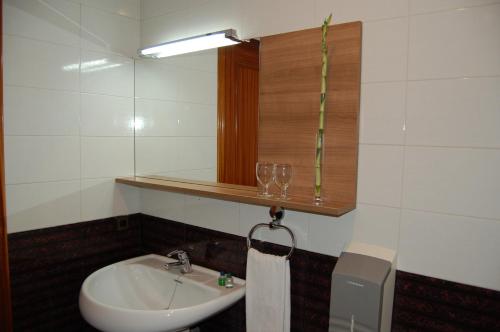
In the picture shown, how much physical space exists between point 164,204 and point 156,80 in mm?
663

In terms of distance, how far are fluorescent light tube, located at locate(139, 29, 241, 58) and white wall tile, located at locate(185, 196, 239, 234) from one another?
2.32ft

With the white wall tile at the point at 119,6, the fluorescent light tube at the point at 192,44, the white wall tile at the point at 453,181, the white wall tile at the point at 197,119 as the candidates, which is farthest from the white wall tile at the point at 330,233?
the white wall tile at the point at 119,6

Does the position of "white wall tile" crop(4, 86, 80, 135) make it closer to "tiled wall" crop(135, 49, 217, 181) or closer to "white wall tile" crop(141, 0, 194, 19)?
"tiled wall" crop(135, 49, 217, 181)

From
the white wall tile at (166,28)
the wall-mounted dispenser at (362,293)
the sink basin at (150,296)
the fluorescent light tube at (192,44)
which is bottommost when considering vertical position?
the sink basin at (150,296)

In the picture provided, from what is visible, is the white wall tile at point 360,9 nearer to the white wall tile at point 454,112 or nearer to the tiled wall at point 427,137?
the tiled wall at point 427,137

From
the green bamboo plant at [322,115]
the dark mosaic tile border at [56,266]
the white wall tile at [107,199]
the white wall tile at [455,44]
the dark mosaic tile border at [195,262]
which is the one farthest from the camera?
the white wall tile at [107,199]

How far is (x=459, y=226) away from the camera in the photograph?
1.12m

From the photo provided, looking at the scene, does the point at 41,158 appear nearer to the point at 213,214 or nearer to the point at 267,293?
the point at 213,214

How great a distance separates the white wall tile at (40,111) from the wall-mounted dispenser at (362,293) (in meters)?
1.39

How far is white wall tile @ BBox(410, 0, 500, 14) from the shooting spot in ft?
3.50

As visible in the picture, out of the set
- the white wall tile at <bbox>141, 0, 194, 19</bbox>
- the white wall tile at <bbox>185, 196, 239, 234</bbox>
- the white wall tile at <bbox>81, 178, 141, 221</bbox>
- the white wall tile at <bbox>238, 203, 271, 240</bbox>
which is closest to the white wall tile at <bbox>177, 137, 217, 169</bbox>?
the white wall tile at <bbox>185, 196, 239, 234</bbox>

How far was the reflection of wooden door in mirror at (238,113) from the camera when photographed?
1542 millimetres

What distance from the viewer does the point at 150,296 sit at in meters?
1.74

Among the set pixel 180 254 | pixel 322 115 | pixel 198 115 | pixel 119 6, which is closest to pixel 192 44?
pixel 198 115
